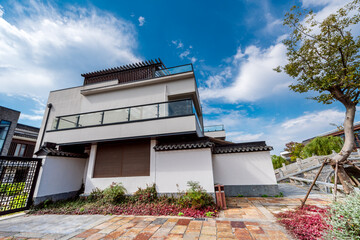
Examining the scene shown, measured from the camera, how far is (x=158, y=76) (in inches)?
396

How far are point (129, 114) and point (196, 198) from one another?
5628 mm

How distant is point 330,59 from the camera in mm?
5629

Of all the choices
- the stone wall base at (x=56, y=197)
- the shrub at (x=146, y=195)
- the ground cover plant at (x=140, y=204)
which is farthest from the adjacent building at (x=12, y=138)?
the shrub at (x=146, y=195)

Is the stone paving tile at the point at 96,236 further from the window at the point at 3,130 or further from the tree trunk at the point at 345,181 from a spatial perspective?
the window at the point at 3,130

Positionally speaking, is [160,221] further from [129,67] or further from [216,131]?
[216,131]

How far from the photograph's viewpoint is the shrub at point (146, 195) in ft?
21.5

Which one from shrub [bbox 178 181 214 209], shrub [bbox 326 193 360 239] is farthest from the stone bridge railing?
shrub [bbox 326 193 360 239]

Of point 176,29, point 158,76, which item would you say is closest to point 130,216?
point 158,76

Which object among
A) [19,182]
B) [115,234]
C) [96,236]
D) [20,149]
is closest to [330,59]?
[115,234]

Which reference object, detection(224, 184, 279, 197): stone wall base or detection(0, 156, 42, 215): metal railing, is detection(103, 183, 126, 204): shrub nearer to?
detection(0, 156, 42, 215): metal railing

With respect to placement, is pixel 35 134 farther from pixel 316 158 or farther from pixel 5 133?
pixel 316 158

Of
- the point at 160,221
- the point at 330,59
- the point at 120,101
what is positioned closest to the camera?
the point at 160,221

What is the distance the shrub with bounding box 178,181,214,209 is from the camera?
18.1ft

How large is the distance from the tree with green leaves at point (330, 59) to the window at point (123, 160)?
8237mm
